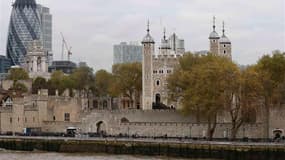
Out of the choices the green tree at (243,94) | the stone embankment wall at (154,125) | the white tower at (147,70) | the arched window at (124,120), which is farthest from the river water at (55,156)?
the white tower at (147,70)

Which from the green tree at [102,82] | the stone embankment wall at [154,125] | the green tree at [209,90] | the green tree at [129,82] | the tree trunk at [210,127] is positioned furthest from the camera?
the green tree at [102,82]

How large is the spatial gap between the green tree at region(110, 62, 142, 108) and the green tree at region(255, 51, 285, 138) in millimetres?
32036

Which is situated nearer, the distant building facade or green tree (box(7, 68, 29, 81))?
the distant building facade

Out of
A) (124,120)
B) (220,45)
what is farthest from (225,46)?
(124,120)

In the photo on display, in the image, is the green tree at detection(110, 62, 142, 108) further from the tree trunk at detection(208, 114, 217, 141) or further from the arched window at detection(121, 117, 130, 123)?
the tree trunk at detection(208, 114, 217, 141)

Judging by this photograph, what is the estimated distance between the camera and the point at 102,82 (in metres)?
136

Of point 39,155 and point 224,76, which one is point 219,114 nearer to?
point 224,76

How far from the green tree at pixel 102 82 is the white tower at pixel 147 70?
27618 millimetres

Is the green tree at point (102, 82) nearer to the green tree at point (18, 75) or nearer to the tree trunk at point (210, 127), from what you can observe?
the green tree at point (18, 75)

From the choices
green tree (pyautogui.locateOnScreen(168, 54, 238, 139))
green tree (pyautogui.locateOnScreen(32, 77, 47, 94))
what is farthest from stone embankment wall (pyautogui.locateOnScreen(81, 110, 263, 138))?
green tree (pyautogui.locateOnScreen(32, 77, 47, 94))

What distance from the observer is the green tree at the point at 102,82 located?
446 ft

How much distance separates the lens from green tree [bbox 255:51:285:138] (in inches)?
3110

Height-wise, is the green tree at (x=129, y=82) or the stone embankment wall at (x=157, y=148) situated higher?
the green tree at (x=129, y=82)

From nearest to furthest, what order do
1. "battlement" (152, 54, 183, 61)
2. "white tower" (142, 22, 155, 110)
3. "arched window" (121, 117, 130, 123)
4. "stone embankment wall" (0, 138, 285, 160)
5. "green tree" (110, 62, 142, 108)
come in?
"stone embankment wall" (0, 138, 285, 160) < "arched window" (121, 117, 130, 123) < "white tower" (142, 22, 155, 110) < "battlement" (152, 54, 183, 61) < "green tree" (110, 62, 142, 108)
